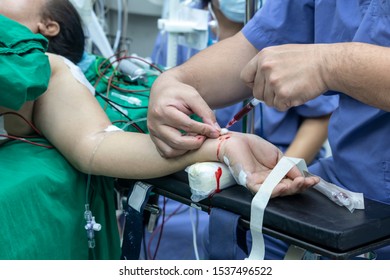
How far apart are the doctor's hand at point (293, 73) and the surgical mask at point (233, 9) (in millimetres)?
1193

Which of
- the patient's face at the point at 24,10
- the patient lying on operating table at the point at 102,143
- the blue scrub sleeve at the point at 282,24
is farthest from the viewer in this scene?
the patient's face at the point at 24,10

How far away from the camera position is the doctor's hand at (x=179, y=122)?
1043 millimetres

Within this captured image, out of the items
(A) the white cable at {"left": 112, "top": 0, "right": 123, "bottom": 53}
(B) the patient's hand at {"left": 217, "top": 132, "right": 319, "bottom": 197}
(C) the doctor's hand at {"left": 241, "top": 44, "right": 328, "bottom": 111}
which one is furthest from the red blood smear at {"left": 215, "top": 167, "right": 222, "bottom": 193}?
(A) the white cable at {"left": 112, "top": 0, "right": 123, "bottom": 53}

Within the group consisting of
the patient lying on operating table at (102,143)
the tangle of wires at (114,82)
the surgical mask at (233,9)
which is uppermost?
the surgical mask at (233,9)

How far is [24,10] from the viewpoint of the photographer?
1.53 metres

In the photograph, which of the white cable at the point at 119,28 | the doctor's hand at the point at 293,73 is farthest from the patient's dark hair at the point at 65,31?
the white cable at the point at 119,28

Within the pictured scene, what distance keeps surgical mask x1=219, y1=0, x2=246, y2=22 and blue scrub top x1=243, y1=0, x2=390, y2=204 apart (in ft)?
2.76

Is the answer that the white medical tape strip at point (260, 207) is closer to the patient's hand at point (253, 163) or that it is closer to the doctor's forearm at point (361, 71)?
the patient's hand at point (253, 163)

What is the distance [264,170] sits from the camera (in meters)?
1.01

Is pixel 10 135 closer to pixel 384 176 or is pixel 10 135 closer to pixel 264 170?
pixel 264 170

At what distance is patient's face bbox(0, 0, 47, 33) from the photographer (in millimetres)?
1486

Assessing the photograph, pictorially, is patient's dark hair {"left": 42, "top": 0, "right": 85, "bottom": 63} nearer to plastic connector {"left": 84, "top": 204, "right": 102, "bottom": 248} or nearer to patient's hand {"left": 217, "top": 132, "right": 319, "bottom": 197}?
plastic connector {"left": 84, "top": 204, "right": 102, "bottom": 248}

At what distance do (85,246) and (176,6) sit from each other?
1334 millimetres

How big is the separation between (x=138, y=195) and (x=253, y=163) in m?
0.26
